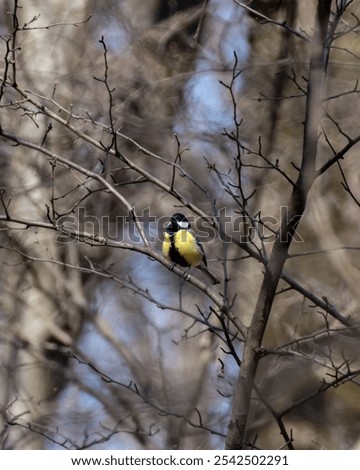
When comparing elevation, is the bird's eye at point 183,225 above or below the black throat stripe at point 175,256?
above

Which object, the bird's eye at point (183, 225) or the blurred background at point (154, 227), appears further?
the blurred background at point (154, 227)

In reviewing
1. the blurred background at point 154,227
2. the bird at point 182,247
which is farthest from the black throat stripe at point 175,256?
the blurred background at point 154,227

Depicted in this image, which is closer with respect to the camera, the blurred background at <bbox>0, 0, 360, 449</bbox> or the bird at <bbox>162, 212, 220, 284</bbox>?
the bird at <bbox>162, 212, 220, 284</bbox>

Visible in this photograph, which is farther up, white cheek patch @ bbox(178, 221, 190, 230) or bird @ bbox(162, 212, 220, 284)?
white cheek patch @ bbox(178, 221, 190, 230)

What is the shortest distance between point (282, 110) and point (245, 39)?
2.49ft

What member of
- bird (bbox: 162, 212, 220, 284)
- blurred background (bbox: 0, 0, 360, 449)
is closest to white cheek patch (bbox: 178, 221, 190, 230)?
bird (bbox: 162, 212, 220, 284)

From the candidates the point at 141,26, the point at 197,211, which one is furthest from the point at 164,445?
the point at 141,26

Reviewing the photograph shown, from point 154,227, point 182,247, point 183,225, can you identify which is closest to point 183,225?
point 183,225

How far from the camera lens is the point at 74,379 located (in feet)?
20.4

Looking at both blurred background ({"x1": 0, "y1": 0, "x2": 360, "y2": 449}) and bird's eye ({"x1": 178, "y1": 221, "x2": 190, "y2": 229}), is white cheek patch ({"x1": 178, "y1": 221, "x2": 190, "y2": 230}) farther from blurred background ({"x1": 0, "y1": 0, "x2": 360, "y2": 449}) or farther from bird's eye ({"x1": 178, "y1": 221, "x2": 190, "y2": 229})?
blurred background ({"x1": 0, "y1": 0, "x2": 360, "y2": 449})

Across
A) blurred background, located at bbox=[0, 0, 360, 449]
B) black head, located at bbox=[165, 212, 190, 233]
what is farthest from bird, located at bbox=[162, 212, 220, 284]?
blurred background, located at bbox=[0, 0, 360, 449]

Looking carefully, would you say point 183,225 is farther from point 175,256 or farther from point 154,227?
point 154,227

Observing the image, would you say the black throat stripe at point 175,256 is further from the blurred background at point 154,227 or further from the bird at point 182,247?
the blurred background at point 154,227
